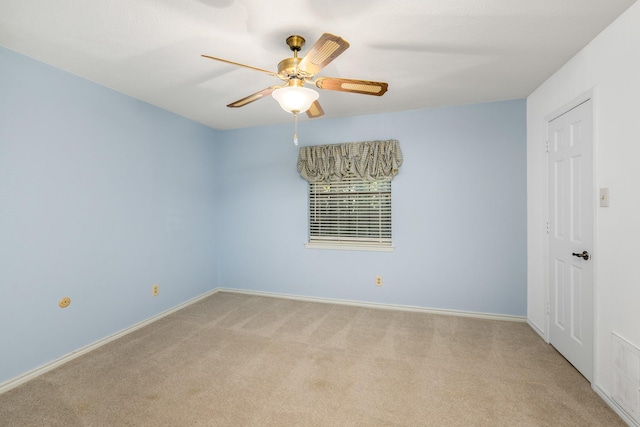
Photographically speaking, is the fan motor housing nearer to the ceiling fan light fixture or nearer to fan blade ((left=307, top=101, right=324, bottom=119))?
the ceiling fan light fixture

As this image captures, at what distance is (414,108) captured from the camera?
351cm

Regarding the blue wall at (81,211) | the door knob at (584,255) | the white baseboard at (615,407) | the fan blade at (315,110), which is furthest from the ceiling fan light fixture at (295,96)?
the white baseboard at (615,407)

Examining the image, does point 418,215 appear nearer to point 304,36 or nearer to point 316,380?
point 316,380

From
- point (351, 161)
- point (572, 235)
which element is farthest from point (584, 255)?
point (351, 161)

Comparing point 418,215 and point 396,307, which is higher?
point 418,215

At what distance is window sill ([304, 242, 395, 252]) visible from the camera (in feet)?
12.1

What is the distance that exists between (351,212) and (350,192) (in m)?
0.26

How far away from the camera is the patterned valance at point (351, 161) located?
357cm

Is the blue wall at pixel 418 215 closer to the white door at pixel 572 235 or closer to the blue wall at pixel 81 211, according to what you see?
the white door at pixel 572 235

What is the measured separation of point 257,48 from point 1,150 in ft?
6.44

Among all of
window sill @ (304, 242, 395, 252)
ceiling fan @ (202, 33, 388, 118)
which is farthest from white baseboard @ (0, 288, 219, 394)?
ceiling fan @ (202, 33, 388, 118)

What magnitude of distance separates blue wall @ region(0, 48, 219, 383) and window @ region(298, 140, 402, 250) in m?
1.67

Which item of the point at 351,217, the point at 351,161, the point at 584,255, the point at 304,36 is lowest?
the point at 584,255

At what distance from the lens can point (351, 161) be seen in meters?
3.73
